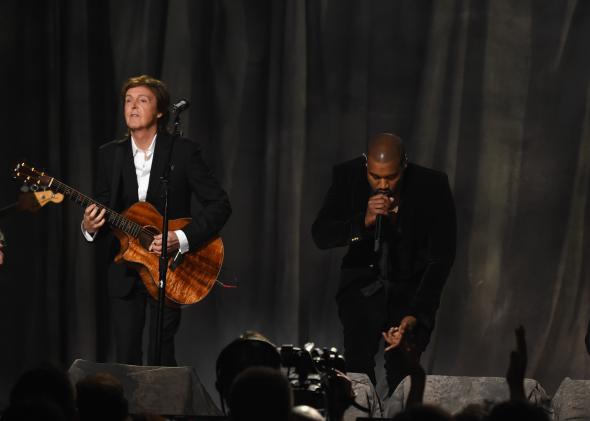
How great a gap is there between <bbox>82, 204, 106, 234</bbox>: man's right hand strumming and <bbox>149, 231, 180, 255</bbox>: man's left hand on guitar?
1.04 ft

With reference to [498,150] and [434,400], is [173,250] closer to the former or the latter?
[434,400]

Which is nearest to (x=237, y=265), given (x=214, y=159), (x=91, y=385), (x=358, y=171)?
(x=214, y=159)

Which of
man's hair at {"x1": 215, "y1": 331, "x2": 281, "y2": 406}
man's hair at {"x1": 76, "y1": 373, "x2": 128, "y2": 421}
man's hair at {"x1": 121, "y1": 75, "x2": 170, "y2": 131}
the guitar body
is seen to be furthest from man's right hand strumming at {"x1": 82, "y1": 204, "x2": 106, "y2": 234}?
man's hair at {"x1": 76, "y1": 373, "x2": 128, "y2": 421}

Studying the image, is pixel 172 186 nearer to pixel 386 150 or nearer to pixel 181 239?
pixel 181 239

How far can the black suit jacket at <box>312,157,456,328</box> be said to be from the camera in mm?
5996

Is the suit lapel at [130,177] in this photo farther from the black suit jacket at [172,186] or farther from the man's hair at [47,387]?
the man's hair at [47,387]

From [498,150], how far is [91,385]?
471cm

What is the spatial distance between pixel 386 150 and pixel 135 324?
180cm

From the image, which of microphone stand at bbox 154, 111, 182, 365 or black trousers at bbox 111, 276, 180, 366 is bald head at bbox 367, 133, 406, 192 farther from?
black trousers at bbox 111, 276, 180, 366

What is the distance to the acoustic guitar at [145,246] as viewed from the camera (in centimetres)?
630

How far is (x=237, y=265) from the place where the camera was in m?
7.78

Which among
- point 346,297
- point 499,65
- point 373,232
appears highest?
point 499,65

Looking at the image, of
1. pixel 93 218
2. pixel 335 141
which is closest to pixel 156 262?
pixel 93 218

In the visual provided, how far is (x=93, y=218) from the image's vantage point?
6219mm
